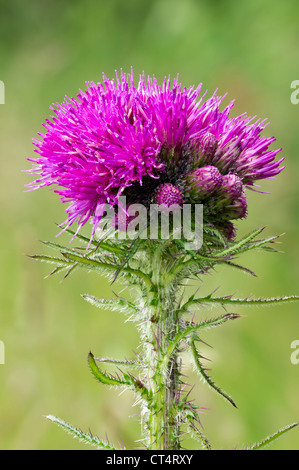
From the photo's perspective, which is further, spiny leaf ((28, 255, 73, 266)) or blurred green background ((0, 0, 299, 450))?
blurred green background ((0, 0, 299, 450))

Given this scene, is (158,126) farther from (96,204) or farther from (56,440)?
(56,440)

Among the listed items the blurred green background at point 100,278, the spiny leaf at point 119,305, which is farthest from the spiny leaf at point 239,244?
the blurred green background at point 100,278

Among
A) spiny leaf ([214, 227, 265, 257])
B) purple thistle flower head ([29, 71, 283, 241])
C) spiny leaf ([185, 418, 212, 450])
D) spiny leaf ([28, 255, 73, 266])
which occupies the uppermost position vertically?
purple thistle flower head ([29, 71, 283, 241])

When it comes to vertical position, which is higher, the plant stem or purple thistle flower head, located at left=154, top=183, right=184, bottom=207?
purple thistle flower head, located at left=154, top=183, right=184, bottom=207

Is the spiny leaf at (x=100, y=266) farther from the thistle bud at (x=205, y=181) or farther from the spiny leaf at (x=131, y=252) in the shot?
the thistle bud at (x=205, y=181)

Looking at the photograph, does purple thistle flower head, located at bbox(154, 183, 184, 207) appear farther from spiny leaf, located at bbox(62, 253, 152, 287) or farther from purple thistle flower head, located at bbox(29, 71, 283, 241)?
spiny leaf, located at bbox(62, 253, 152, 287)

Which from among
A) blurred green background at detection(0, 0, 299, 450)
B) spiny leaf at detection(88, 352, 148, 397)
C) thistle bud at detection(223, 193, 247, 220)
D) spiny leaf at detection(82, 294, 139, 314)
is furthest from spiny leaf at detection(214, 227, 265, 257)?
blurred green background at detection(0, 0, 299, 450)

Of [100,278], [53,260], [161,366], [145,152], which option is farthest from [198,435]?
[100,278]

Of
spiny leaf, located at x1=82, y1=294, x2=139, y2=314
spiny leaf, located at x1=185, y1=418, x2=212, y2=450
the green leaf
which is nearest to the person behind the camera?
the green leaf
